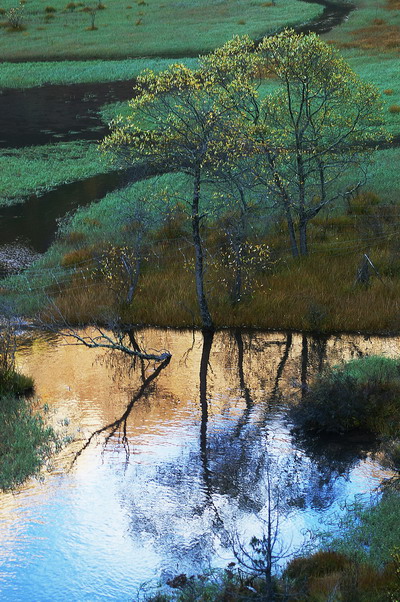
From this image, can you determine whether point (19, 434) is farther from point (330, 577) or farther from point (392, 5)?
point (392, 5)

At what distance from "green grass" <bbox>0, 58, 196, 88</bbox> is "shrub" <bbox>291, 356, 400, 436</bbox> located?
47940 millimetres

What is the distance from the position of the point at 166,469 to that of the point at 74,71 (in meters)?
55.9

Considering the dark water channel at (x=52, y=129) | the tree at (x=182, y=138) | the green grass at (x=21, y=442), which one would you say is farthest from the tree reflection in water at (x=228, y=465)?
the dark water channel at (x=52, y=129)

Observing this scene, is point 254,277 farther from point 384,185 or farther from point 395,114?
point 395,114

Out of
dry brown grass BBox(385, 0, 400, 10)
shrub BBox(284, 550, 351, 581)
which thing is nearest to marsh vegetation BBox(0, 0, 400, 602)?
shrub BBox(284, 550, 351, 581)

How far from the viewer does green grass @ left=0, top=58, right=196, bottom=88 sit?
61656 mm

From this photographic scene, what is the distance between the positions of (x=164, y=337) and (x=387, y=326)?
5997 millimetres

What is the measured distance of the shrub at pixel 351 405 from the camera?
592 inches

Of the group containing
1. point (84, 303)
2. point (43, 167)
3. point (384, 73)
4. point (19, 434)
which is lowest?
point (19, 434)

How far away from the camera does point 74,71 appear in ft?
211

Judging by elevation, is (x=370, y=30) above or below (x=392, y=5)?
below

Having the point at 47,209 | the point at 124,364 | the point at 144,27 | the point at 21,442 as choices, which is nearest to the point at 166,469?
the point at 21,442

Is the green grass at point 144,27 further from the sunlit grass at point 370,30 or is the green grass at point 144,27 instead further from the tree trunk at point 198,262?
the tree trunk at point 198,262

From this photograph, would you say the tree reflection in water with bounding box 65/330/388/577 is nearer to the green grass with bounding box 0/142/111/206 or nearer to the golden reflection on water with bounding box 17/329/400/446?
the golden reflection on water with bounding box 17/329/400/446
